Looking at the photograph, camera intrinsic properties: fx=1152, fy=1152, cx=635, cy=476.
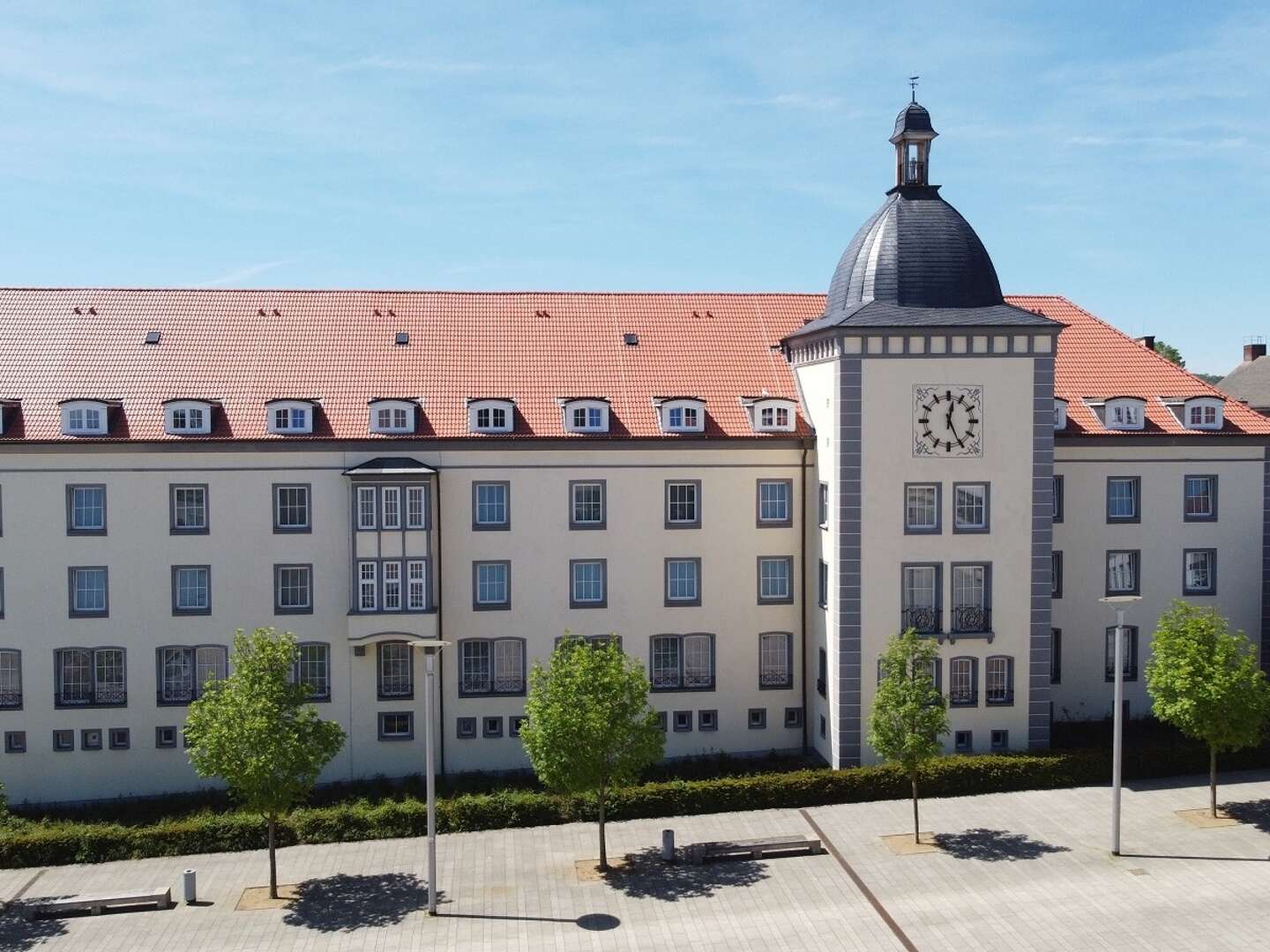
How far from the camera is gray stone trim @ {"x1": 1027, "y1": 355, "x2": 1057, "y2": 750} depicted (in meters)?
37.7

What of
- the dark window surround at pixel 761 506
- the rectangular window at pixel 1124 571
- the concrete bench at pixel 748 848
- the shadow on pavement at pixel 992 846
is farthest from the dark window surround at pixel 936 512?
the concrete bench at pixel 748 848

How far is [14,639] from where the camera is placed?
37.4 meters

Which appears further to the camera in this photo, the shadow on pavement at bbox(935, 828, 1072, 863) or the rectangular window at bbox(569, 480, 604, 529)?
the rectangular window at bbox(569, 480, 604, 529)

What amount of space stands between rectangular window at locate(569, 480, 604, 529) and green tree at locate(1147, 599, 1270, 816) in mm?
18119

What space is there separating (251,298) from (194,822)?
19.8 m

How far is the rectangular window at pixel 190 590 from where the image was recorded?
37.9 meters

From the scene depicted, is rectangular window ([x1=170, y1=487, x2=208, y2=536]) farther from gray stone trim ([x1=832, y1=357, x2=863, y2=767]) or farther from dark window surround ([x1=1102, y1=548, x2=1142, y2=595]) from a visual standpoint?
dark window surround ([x1=1102, y1=548, x2=1142, y2=595])

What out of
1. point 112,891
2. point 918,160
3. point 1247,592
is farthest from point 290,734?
point 1247,592

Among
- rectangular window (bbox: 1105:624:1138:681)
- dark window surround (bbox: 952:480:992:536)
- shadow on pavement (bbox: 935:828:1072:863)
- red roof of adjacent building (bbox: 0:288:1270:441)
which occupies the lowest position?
shadow on pavement (bbox: 935:828:1072:863)

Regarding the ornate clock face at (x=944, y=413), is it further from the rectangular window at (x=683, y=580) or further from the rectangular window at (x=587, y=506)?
the rectangular window at (x=587, y=506)

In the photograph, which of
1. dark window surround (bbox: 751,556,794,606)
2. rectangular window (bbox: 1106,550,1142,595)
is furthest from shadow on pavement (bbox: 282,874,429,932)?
rectangular window (bbox: 1106,550,1142,595)

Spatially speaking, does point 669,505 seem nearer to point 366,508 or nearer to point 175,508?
point 366,508

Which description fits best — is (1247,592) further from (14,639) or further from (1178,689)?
(14,639)

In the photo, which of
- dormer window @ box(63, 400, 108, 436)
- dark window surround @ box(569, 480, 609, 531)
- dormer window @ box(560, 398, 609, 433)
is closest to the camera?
dormer window @ box(63, 400, 108, 436)
